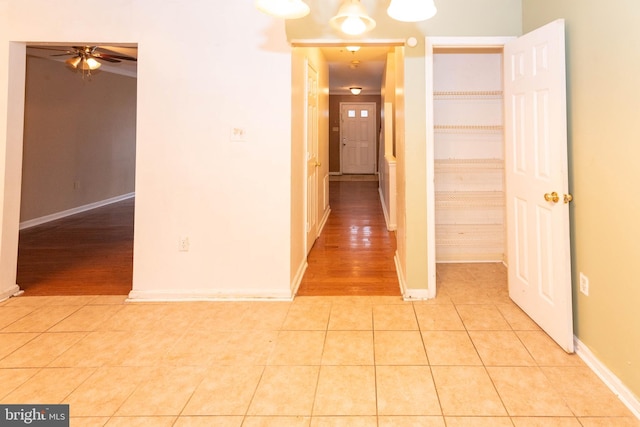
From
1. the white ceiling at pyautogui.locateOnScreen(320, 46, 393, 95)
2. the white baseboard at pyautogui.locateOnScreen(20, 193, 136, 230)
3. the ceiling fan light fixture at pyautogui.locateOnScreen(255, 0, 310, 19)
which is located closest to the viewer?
the ceiling fan light fixture at pyautogui.locateOnScreen(255, 0, 310, 19)

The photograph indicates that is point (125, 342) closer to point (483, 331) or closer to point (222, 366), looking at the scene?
point (222, 366)

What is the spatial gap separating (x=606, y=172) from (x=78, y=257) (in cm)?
476

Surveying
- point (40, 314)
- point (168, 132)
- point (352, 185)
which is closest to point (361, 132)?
point (352, 185)

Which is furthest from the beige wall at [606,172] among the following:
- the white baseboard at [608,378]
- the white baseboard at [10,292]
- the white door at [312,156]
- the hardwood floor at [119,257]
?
the white baseboard at [10,292]

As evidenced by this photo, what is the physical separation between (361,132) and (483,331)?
1017cm

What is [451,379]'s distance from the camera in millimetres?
1841

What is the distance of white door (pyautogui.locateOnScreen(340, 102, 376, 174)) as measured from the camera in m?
11.8

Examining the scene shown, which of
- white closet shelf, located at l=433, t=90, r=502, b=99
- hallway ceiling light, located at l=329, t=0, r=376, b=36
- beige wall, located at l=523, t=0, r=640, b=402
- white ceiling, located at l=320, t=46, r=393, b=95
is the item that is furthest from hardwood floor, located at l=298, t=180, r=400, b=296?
white ceiling, located at l=320, t=46, r=393, b=95

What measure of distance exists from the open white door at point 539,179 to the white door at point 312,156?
1988 mm

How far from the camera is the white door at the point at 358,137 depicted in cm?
1179

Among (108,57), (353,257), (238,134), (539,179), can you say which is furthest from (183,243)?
(108,57)

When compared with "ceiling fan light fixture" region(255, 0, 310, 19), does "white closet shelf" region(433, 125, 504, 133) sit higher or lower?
lower

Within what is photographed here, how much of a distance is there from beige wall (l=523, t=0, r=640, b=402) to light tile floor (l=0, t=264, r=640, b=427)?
0.27m

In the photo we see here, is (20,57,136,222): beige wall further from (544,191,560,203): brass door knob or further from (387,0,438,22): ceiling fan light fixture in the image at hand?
(544,191,560,203): brass door knob
